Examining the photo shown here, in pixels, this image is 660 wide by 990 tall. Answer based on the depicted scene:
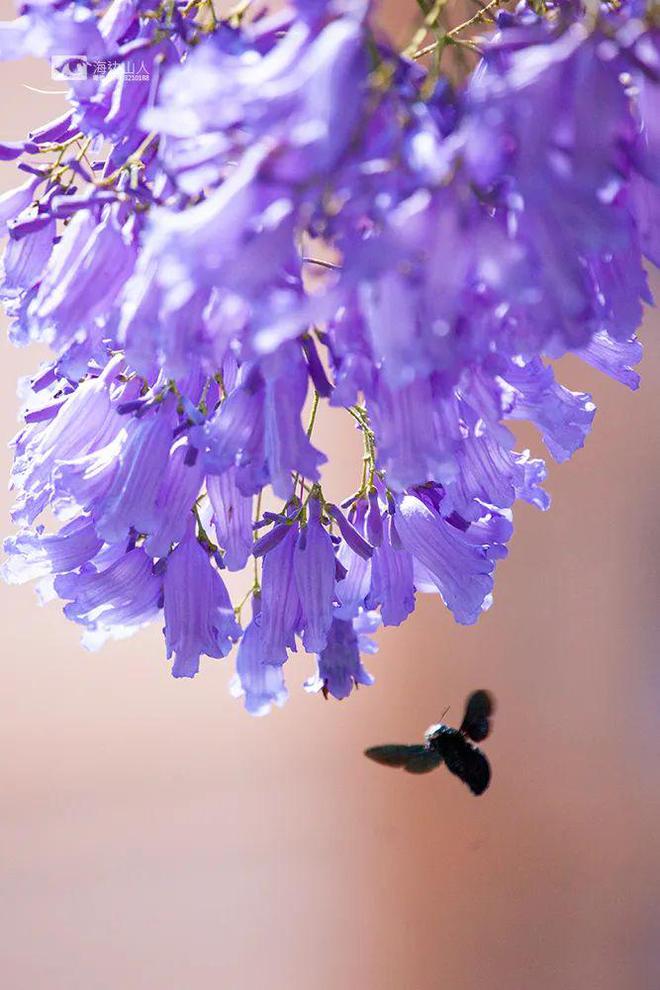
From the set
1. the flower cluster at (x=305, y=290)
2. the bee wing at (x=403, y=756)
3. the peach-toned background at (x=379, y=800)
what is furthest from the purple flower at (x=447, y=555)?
the peach-toned background at (x=379, y=800)

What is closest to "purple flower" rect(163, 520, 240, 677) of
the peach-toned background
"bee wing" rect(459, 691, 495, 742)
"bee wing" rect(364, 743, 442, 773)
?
"bee wing" rect(364, 743, 442, 773)

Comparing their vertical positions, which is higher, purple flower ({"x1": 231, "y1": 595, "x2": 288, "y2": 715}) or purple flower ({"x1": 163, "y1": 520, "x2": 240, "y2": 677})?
purple flower ({"x1": 163, "y1": 520, "x2": 240, "y2": 677})

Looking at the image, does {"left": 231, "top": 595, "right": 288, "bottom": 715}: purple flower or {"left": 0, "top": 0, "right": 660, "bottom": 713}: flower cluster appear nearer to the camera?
{"left": 0, "top": 0, "right": 660, "bottom": 713}: flower cluster

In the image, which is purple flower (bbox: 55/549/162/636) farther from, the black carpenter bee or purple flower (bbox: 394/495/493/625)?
the black carpenter bee

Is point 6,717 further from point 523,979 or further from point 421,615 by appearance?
point 523,979

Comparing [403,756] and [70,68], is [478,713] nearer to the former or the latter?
[403,756]
